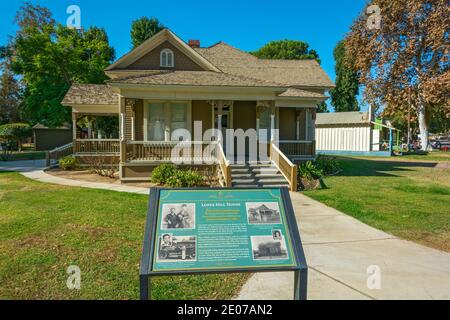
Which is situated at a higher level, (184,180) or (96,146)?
(96,146)

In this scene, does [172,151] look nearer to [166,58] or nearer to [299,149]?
[166,58]

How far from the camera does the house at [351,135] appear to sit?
35469 mm

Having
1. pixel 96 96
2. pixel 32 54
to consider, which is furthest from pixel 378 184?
pixel 32 54

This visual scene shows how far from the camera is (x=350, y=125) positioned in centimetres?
3678

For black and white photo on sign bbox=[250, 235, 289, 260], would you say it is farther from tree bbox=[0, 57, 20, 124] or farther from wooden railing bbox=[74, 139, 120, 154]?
tree bbox=[0, 57, 20, 124]

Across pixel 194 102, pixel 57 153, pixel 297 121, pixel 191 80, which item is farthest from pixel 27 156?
pixel 297 121

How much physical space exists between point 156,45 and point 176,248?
1546 centimetres

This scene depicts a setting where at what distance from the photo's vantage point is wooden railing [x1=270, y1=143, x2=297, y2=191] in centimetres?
1212

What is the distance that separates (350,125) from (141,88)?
29122 mm

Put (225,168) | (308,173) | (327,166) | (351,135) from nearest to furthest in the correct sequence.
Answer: (225,168) < (308,173) < (327,166) < (351,135)

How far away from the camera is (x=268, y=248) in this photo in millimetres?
3373

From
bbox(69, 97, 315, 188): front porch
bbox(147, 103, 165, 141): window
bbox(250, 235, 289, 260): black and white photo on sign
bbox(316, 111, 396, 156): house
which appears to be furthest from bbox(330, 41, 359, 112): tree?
bbox(250, 235, 289, 260): black and white photo on sign

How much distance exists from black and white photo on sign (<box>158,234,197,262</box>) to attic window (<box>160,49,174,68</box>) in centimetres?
1495

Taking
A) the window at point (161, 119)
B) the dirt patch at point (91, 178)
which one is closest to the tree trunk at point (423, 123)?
the window at point (161, 119)
